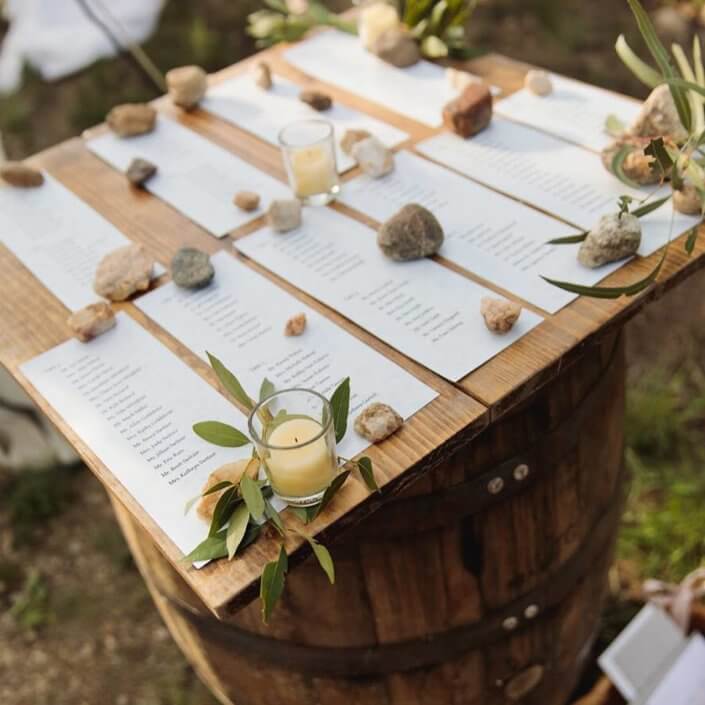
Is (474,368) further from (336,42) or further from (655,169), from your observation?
(336,42)

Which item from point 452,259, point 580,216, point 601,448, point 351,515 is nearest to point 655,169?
point 580,216

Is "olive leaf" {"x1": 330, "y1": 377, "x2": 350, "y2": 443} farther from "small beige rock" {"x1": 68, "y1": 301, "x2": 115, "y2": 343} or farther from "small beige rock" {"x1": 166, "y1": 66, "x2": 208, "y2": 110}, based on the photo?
"small beige rock" {"x1": 166, "y1": 66, "x2": 208, "y2": 110}

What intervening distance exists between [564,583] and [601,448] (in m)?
0.22

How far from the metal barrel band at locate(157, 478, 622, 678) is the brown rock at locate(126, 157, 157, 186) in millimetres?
637

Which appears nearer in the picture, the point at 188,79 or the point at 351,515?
the point at 351,515

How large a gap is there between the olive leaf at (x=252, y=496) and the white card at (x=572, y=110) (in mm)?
794

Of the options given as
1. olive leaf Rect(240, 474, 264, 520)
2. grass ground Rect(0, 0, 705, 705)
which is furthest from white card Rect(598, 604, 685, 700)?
olive leaf Rect(240, 474, 264, 520)

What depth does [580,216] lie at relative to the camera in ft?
4.13

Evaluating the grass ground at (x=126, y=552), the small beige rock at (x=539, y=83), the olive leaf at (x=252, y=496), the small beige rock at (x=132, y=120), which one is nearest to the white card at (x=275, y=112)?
the small beige rock at (x=132, y=120)

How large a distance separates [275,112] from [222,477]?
84 centimetres

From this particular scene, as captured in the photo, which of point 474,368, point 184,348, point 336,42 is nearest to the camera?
point 474,368

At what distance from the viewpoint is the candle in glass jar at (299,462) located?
2.99ft

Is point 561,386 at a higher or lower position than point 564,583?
higher

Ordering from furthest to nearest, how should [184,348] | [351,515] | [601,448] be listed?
[601,448] → [184,348] → [351,515]
